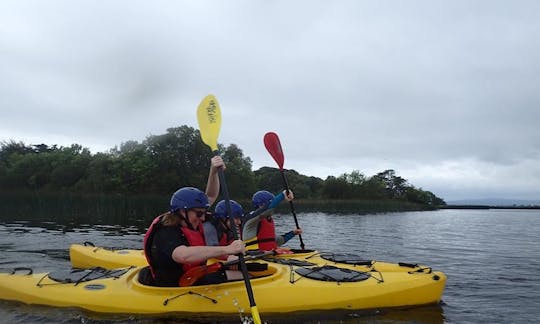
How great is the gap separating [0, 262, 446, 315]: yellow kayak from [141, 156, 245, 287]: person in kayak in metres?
0.32

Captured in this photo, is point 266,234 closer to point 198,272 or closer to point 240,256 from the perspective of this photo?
point 198,272

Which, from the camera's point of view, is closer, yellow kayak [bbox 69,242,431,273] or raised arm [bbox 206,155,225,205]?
raised arm [bbox 206,155,225,205]

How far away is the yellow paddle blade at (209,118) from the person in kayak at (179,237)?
0.92 meters

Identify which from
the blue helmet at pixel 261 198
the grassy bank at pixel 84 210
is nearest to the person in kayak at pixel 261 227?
the blue helmet at pixel 261 198

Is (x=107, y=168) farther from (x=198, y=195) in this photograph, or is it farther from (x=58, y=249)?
(x=198, y=195)

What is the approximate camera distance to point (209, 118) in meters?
6.45

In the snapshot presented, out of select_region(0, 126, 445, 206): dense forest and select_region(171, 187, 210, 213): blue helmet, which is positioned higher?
select_region(0, 126, 445, 206): dense forest

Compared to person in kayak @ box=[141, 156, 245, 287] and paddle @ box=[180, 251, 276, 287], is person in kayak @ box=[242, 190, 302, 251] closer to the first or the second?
paddle @ box=[180, 251, 276, 287]

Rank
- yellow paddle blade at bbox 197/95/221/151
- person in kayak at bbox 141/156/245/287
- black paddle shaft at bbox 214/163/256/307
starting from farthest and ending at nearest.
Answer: yellow paddle blade at bbox 197/95/221/151
black paddle shaft at bbox 214/163/256/307
person in kayak at bbox 141/156/245/287

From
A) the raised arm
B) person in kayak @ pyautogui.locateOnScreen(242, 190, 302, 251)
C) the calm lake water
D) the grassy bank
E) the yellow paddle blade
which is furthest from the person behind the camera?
the grassy bank

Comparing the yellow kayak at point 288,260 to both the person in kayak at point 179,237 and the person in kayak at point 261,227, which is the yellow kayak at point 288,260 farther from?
the person in kayak at point 179,237

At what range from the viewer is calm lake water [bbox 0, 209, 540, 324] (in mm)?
5867

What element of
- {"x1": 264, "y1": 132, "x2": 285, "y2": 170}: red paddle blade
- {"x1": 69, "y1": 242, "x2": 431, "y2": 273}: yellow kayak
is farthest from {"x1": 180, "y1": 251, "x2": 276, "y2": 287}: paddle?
{"x1": 264, "y1": 132, "x2": 285, "y2": 170}: red paddle blade

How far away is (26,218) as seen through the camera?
2038 cm
